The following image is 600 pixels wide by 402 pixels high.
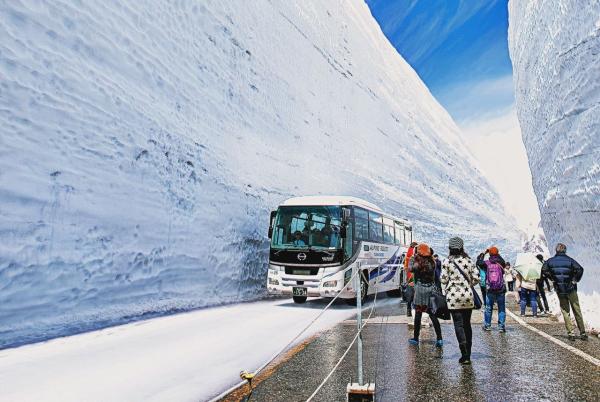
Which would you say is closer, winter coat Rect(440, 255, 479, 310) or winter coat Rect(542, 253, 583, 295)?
winter coat Rect(440, 255, 479, 310)

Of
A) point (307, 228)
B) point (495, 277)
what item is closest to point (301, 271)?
point (307, 228)

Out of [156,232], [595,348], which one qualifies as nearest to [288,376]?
[595,348]

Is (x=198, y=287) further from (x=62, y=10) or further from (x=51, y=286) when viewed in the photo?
(x=62, y=10)

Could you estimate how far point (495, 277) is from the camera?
7.37m

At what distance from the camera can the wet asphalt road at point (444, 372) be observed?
3.75 metres

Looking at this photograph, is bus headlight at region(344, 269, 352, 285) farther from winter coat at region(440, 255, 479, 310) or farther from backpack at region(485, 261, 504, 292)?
winter coat at region(440, 255, 479, 310)

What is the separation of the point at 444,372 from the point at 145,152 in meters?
7.44

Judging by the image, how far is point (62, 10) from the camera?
8109 millimetres

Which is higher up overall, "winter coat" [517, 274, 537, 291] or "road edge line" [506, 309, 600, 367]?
"winter coat" [517, 274, 537, 291]

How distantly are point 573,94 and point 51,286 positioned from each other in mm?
9471

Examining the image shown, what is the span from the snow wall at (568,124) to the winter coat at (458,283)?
10.2 ft

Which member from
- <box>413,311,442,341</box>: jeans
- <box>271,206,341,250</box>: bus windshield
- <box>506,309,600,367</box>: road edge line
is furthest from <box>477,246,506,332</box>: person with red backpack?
<box>271,206,341,250</box>: bus windshield

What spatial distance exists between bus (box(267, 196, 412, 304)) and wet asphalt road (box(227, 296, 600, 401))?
12.8ft

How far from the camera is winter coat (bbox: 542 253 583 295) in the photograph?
643 cm
